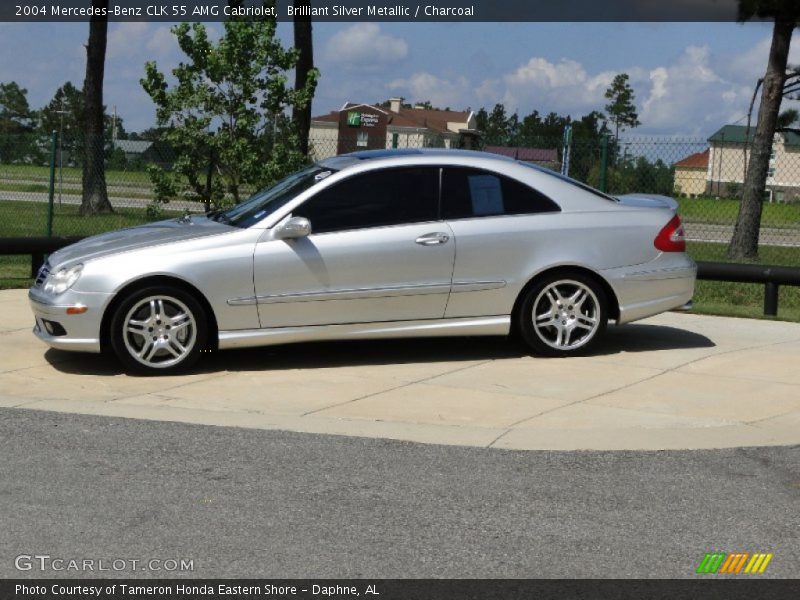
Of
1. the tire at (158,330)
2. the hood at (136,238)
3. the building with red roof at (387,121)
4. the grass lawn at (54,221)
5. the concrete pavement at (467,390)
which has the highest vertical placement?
the building with red roof at (387,121)

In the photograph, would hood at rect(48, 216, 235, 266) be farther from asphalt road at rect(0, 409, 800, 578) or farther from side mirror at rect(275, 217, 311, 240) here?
asphalt road at rect(0, 409, 800, 578)

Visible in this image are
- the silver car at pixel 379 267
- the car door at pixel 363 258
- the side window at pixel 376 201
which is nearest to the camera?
the silver car at pixel 379 267

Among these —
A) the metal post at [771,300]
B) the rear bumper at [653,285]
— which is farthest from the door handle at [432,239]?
the metal post at [771,300]

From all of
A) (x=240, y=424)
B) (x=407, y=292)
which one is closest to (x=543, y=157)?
(x=407, y=292)

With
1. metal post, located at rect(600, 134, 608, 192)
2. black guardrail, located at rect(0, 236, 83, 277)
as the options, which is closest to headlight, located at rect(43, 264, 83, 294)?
black guardrail, located at rect(0, 236, 83, 277)

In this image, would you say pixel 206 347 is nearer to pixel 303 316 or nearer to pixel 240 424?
pixel 303 316

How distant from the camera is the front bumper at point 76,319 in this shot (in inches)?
333

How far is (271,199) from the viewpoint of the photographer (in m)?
9.38

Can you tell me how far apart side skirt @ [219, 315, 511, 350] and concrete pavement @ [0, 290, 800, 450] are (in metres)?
0.23

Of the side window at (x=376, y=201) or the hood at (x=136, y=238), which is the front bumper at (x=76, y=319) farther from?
the side window at (x=376, y=201)

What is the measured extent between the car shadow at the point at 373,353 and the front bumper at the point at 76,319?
0.27 metres

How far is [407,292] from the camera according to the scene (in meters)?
9.03

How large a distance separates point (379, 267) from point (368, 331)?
480 mm

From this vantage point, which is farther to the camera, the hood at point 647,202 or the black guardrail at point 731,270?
the black guardrail at point 731,270
